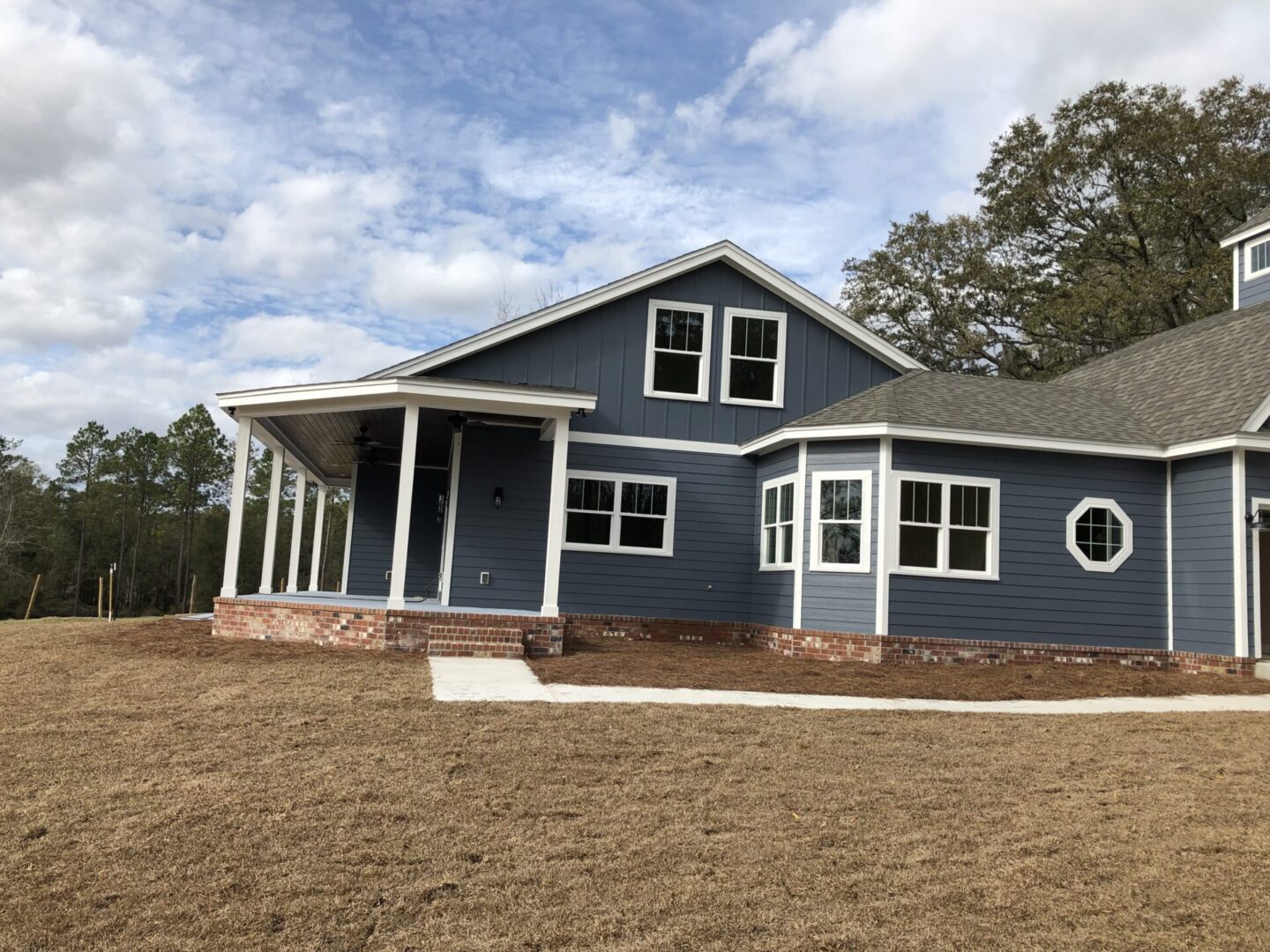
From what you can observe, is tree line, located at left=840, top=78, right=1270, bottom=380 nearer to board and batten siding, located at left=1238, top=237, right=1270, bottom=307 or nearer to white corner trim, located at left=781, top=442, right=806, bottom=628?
board and batten siding, located at left=1238, top=237, right=1270, bottom=307

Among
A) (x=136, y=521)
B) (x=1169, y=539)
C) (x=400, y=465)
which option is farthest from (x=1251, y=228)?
(x=136, y=521)

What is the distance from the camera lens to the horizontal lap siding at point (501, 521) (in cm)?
1352

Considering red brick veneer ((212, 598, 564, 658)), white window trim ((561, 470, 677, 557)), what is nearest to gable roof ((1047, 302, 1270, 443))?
white window trim ((561, 470, 677, 557))

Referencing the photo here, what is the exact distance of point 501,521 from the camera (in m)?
13.7

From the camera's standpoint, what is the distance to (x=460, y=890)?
3.83m

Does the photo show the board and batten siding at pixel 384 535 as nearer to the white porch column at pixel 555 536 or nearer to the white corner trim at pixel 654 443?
the white corner trim at pixel 654 443

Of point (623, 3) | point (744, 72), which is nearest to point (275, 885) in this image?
point (623, 3)

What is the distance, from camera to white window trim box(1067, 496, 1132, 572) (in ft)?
40.5

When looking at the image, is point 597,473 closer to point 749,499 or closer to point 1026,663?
point 749,499

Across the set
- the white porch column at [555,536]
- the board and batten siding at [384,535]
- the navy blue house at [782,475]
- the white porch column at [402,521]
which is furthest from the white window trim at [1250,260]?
the white porch column at [402,521]

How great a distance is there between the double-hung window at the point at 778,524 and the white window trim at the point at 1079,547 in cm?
365

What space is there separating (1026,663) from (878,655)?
204 cm

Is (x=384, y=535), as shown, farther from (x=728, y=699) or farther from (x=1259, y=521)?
(x=1259, y=521)

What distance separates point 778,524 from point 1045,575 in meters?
3.57
